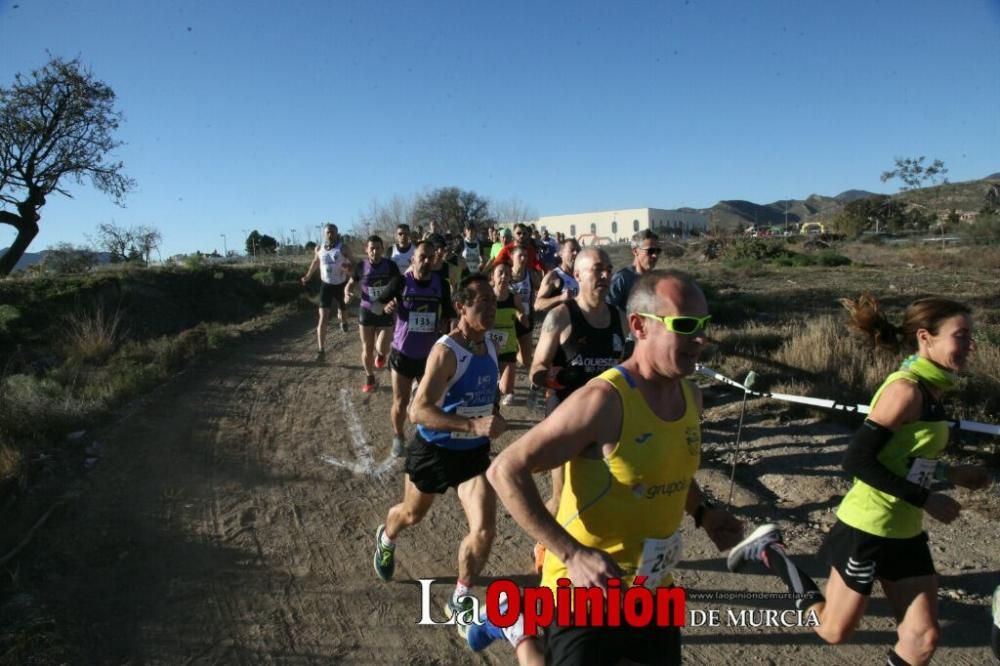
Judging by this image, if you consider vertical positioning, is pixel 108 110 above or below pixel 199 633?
above

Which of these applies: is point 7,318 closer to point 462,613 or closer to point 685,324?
point 462,613

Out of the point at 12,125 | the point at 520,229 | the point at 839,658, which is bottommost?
the point at 839,658

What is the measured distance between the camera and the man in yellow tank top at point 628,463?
217cm

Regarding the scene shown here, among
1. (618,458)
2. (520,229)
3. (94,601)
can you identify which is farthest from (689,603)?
(520,229)

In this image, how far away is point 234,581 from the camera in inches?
184

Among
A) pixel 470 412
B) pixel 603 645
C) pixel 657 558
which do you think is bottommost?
pixel 603 645

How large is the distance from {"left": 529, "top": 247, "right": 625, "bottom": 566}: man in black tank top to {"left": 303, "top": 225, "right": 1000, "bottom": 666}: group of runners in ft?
0.04

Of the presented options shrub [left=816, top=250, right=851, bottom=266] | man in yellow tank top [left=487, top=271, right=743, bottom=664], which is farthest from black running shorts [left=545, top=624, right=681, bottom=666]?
shrub [left=816, top=250, right=851, bottom=266]

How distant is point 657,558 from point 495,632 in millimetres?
1176

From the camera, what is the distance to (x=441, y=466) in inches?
161

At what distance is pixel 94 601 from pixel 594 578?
4.03 meters

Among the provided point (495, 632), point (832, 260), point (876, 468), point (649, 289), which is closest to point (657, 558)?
point (649, 289)

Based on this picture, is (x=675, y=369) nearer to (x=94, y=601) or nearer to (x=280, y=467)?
(x=94, y=601)

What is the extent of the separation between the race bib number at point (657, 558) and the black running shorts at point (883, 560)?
4.02 ft
